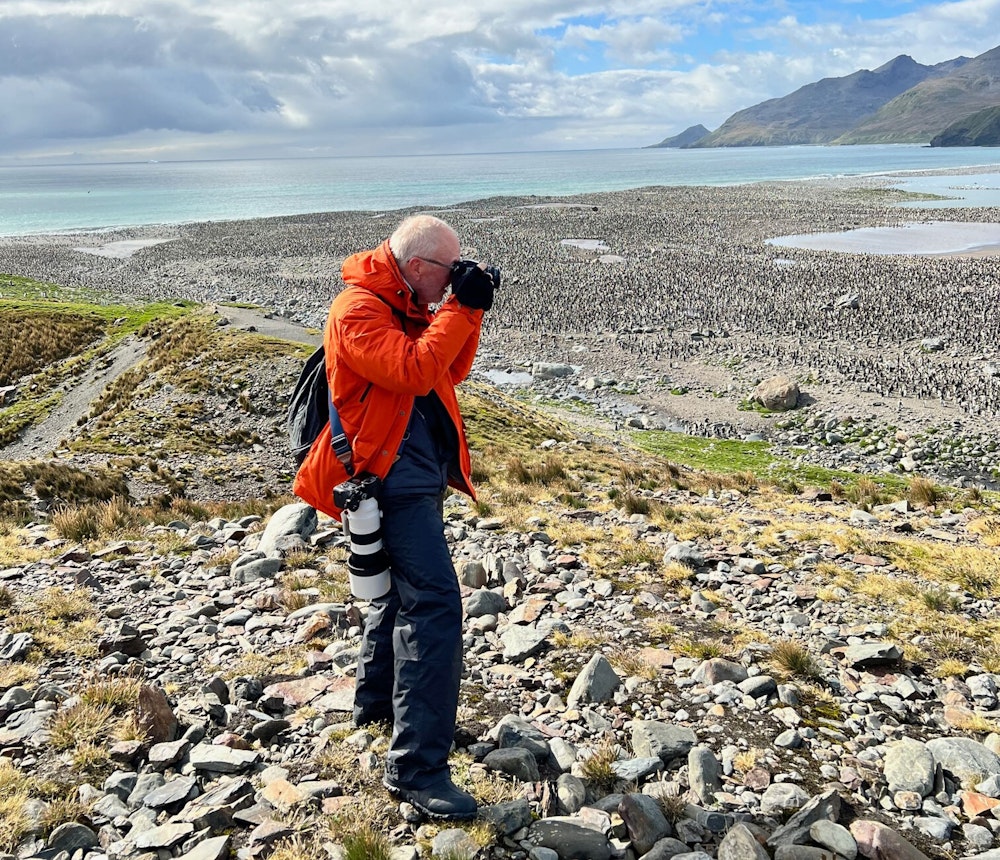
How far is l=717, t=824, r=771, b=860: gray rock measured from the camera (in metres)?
3.78

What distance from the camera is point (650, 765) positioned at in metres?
4.62

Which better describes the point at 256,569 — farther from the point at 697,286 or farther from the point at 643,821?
the point at 697,286

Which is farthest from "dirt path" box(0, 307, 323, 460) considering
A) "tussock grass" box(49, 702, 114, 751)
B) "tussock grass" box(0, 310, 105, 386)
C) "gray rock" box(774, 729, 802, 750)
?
"gray rock" box(774, 729, 802, 750)

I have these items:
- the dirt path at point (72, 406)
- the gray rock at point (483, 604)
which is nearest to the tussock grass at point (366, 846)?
the gray rock at point (483, 604)

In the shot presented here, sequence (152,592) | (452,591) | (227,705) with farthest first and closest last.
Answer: (152,592) < (227,705) < (452,591)

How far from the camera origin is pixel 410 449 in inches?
168

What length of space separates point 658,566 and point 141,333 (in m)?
31.9

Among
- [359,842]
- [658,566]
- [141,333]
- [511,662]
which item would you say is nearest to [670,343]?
[141,333]

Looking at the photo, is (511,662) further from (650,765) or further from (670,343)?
(670,343)

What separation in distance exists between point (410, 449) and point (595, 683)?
8.14 ft

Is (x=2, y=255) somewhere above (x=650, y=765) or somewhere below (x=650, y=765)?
above

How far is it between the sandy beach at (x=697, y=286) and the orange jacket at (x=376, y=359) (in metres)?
22.9

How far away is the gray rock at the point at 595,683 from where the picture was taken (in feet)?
18.0

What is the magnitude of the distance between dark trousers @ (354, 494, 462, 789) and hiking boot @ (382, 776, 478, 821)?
4cm
